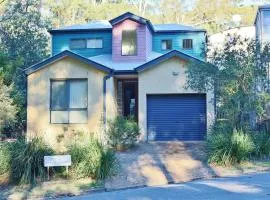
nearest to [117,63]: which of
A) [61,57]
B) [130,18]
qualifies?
[130,18]

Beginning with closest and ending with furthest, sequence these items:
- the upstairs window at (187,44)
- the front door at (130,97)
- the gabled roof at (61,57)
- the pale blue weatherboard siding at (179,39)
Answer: the gabled roof at (61,57) < the front door at (130,97) < the pale blue weatherboard siding at (179,39) < the upstairs window at (187,44)

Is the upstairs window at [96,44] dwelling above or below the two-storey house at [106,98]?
above

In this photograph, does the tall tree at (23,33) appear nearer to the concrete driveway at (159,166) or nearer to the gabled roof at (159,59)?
the gabled roof at (159,59)

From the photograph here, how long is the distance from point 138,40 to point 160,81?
4.06 m

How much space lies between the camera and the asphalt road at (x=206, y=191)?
10.2 meters

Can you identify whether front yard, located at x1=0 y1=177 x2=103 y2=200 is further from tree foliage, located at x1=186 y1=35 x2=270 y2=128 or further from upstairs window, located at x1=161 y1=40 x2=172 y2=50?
upstairs window, located at x1=161 y1=40 x2=172 y2=50

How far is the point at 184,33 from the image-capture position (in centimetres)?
2811

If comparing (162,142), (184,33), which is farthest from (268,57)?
(184,33)

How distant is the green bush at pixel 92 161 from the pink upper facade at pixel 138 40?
12090mm

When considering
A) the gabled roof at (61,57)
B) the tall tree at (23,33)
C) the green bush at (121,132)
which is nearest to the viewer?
the green bush at (121,132)

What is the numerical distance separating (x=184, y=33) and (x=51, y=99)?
411 inches

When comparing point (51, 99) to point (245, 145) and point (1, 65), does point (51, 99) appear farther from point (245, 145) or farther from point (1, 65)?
point (245, 145)

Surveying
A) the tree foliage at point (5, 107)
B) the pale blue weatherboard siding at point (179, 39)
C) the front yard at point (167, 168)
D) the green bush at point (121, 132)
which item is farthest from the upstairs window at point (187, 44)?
the tree foliage at point (5, 107)

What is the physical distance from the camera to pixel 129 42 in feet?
83.6
